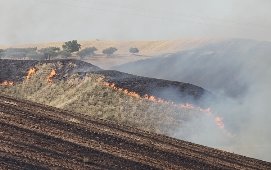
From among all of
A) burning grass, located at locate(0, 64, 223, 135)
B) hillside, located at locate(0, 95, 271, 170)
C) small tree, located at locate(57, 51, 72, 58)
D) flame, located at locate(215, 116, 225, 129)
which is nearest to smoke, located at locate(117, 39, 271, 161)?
flame, located at locate(215, 116, 225, 129)

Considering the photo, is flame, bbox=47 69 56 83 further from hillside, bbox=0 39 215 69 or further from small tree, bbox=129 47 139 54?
small tree, bbox=129 47 139 54

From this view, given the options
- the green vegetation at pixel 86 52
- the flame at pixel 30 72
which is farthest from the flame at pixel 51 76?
the green vegetation at pixel 86 52

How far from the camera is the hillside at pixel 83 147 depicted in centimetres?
1520

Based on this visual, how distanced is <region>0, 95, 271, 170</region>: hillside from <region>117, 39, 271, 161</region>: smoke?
9.70 m

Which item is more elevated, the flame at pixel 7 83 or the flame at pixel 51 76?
the flame at pixel 51 76

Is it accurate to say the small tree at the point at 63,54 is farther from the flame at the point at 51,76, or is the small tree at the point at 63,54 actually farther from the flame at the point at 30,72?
the flame at the point at 51,76

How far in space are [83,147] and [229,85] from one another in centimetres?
5674

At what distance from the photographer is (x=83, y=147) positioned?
17297 mm

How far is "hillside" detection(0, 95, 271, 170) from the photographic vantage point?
15.2m

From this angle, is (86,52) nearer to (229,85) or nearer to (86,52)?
(86,52)

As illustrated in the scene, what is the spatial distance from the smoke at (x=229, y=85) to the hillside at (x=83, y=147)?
970 cm

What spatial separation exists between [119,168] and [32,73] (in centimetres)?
3154

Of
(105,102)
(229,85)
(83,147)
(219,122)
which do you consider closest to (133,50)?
(229,85)

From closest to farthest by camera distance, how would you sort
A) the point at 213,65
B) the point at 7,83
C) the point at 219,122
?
the point at 219,122, the point at 7,83, the point at 213,65
